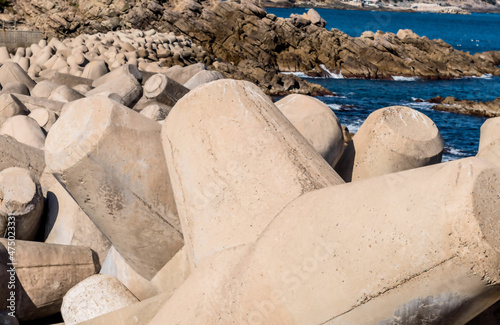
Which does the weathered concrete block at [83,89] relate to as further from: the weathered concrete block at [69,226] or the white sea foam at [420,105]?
the white sea foam at [420,105]

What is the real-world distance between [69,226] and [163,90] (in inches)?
122

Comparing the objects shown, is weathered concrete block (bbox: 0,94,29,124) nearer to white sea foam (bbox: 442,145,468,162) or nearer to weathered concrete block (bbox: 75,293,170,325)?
weathered concrete block (bbox: 75,293,170,325)

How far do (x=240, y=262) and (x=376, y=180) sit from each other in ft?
2.08

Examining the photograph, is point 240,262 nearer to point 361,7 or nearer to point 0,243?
point 0,243

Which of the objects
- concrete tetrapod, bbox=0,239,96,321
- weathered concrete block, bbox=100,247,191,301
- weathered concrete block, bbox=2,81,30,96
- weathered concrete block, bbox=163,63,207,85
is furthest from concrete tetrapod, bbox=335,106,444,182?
weathered concrete block, bbox=163,63,207,85

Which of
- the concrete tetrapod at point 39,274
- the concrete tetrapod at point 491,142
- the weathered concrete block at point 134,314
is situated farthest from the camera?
the concrete tetrapod at point 491,142

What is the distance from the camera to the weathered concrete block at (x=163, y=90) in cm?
644

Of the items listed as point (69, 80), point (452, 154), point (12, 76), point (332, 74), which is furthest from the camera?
point (332, 74)

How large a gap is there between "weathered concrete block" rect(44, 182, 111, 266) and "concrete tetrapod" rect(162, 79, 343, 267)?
3.58 ft

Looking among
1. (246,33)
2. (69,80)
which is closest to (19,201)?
(69,80)

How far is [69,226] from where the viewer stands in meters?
3.66

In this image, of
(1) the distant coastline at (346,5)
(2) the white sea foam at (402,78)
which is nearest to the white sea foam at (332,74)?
(2) the white sea foam at (402,78)

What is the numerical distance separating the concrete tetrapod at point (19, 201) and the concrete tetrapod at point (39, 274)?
25 centimetres

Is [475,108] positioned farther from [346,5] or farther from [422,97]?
[346,5]
